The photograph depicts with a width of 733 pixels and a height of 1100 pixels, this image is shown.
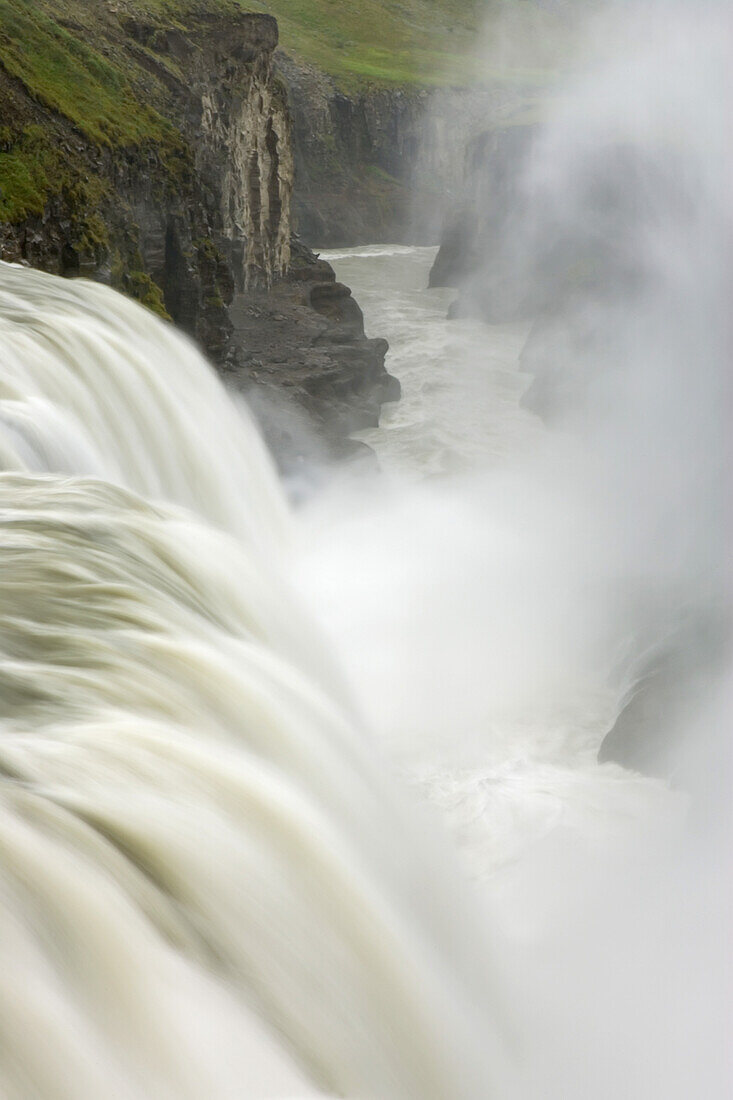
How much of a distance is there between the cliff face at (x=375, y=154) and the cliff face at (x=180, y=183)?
84.5 ft

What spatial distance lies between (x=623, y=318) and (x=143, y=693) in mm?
25384

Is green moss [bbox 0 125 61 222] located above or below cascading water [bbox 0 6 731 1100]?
above

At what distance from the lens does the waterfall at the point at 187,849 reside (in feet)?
11.7

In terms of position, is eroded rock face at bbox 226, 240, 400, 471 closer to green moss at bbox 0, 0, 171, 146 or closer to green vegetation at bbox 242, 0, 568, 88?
green moss at bbox 0, 0, 171, 146

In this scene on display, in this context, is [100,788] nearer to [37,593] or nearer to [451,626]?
[37,593]

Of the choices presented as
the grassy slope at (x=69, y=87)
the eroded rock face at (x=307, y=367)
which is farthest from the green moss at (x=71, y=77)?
the eroded rock face at (x=307, y=367)

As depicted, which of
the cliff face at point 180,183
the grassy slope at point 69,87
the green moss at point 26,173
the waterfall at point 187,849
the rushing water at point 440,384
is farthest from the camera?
the rushing water at point 440,384

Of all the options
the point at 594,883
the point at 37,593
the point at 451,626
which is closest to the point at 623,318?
the point at 451,626

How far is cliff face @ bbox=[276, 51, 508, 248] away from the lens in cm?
5734

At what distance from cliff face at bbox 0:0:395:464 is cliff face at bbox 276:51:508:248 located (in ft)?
84.5

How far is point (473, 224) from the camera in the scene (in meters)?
42.4

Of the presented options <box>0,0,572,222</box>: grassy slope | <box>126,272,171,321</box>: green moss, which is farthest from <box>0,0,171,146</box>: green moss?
<box>126,272,171,321</box>: green moss

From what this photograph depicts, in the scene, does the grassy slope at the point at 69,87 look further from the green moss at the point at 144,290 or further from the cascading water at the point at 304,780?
the cascading water at the point at 304,780

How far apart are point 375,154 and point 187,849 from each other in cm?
6373
